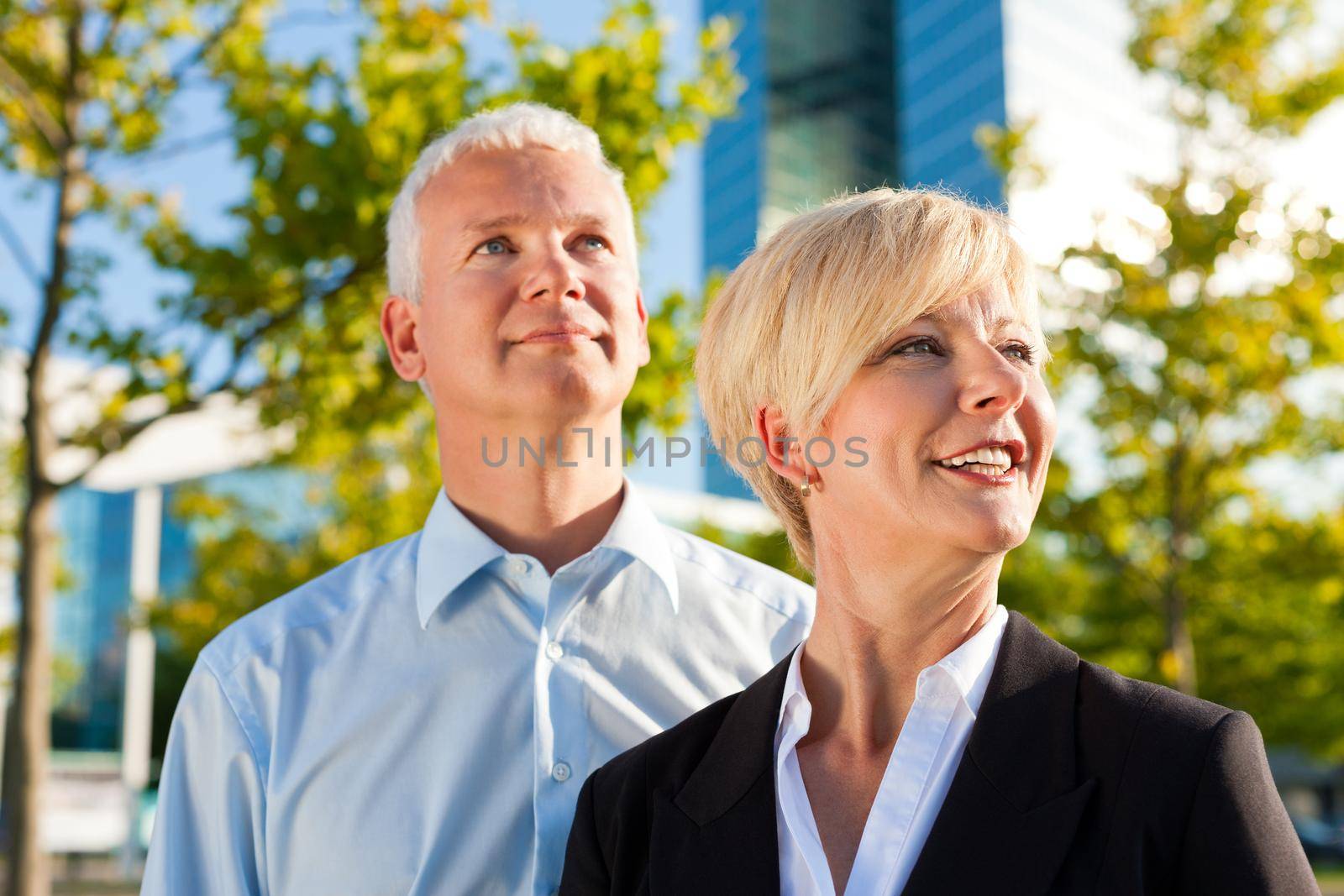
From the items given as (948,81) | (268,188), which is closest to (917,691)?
(268,188)

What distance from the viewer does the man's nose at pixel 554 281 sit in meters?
2.67

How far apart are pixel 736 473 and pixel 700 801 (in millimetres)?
707

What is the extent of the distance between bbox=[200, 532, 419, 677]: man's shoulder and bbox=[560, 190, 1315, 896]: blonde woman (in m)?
0.81

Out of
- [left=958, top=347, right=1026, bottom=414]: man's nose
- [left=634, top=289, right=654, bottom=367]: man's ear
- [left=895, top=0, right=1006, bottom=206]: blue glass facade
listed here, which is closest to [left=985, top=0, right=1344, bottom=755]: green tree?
[left=634, top=289, right=654, bottom=367]: man's ear

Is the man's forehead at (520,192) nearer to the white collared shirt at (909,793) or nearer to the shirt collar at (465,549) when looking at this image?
the shirt collar at (465,549)

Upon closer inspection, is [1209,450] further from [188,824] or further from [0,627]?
[0,627]

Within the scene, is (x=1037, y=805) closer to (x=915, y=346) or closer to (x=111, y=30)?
(x=915, y=346)

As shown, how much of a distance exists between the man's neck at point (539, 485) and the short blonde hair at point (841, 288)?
55cm

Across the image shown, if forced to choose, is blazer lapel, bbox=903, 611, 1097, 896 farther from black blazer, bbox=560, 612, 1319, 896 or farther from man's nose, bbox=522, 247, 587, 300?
man's nose, bbox=522, 247, 587, 300

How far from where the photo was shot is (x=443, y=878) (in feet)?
7.83

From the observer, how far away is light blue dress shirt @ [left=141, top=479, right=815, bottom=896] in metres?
2.42

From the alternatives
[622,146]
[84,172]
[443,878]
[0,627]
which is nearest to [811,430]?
[443,878]

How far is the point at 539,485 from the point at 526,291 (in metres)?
0.42

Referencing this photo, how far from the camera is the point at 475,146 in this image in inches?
114
